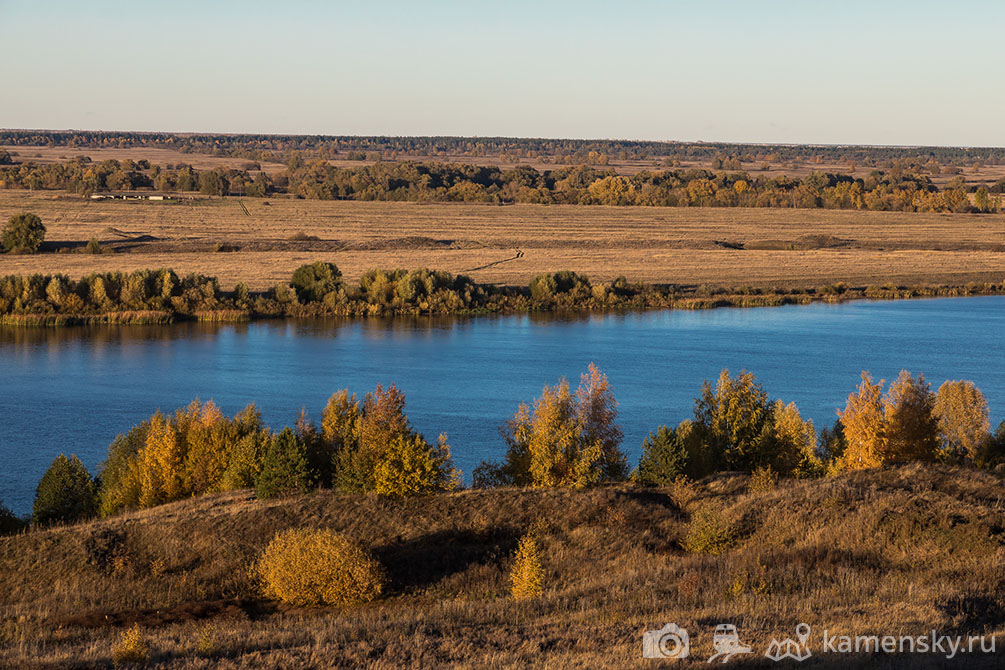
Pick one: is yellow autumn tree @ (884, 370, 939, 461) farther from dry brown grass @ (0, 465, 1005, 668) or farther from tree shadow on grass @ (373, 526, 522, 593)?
tree shadow on grass @ (373, 526, 522, 593)

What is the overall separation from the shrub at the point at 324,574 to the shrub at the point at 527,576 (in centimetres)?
195

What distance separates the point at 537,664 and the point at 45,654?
5.27 meters

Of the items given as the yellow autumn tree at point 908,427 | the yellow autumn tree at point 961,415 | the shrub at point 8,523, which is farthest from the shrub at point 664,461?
the shrub at point 8,523

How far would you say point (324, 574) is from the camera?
16000 mm

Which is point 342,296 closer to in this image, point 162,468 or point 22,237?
point 22,237

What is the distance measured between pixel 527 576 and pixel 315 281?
4347cm

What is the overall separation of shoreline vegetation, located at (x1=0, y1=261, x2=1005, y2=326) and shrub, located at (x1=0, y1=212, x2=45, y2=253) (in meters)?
11.2

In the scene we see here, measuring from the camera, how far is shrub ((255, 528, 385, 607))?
16.0 m

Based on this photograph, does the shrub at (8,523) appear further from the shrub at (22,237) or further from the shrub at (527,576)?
the shrub at (22,237)

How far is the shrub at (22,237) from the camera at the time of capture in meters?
65.6

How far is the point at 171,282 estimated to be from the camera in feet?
176

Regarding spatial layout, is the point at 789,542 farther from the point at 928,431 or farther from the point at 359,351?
the point at 359,351

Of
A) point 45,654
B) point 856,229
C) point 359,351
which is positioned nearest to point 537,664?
point 45,654
